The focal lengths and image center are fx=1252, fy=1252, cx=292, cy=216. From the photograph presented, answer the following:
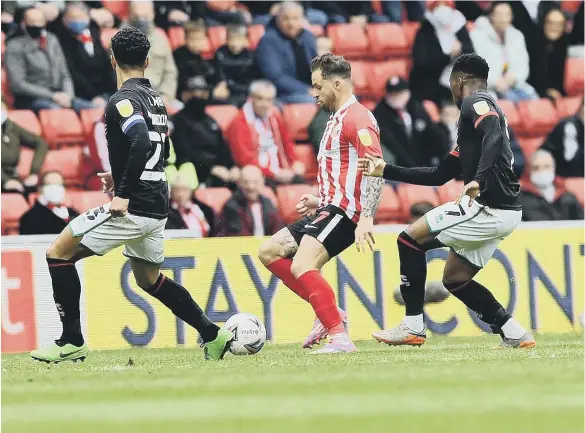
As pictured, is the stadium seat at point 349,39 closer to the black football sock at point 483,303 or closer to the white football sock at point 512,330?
the black football sock at point 483,303

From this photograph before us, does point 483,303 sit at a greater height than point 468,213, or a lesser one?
lesser

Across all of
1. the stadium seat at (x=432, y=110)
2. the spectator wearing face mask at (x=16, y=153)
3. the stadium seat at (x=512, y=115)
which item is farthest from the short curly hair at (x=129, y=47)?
the stadium seat at (x=512, y=115)

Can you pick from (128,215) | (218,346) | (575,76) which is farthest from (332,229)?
(575,76)

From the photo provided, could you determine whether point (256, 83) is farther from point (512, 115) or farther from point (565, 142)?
point (565, 142)

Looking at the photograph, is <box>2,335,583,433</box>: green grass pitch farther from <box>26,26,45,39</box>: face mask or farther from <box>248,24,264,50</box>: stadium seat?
<box>248,24,264,50</box>: stadium seat

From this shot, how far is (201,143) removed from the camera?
13.4 meters

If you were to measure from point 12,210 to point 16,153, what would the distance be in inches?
24.5

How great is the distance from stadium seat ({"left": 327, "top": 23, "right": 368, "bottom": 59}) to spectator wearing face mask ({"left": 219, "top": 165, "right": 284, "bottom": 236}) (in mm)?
2772

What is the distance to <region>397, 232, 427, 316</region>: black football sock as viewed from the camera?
8.68 metres

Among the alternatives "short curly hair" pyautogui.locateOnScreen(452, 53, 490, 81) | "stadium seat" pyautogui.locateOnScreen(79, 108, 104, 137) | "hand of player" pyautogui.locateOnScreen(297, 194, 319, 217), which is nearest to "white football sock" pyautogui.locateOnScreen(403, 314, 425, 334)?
"hand of player" pyautogui.locateOnScreen(297, 194, 319, 217)

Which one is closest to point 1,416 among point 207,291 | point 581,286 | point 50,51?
point 207,291

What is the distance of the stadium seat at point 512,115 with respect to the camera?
49.3ft

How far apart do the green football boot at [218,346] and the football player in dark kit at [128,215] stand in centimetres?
10

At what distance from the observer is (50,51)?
43.7ft
